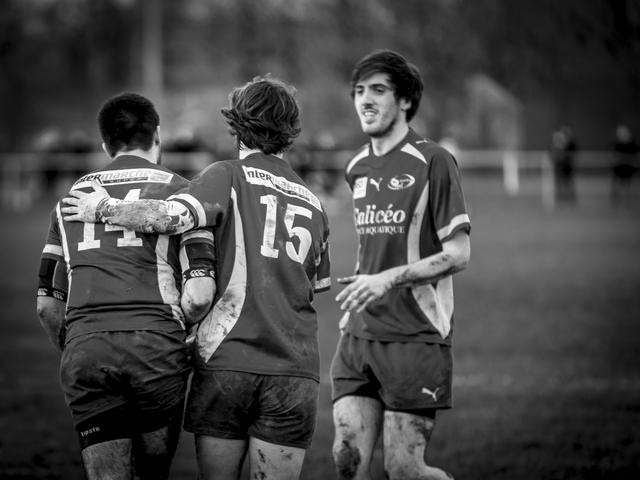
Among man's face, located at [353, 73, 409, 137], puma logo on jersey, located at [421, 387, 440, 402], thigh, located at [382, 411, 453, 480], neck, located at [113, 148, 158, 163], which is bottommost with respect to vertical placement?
thigh, located at [382, 411, 453, 480]

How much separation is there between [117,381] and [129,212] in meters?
0.73

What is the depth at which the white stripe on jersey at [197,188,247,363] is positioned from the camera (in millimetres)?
4035

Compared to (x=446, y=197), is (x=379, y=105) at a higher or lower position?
higher

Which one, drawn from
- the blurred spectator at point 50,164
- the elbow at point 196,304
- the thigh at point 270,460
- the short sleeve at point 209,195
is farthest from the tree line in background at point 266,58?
the thigh at point 270,460

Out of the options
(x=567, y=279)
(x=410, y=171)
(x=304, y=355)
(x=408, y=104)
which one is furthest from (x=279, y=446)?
(x=567, y=279)

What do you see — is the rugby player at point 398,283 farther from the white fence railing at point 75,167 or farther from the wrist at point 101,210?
the white fence railing at point 75,167

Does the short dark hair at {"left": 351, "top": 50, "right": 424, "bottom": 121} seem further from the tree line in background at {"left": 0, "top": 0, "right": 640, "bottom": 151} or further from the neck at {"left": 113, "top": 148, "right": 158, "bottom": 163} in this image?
the tree line in background at {"left": 0, "top": 0, "right": 640, "bottom": 151}

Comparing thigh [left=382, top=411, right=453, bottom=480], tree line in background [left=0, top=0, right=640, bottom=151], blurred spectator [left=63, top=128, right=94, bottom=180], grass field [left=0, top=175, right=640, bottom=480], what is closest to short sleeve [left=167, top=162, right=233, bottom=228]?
thigh [left=382, top=411, right=453, bottom=480]

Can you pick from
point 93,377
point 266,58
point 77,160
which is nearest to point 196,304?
point 93,377

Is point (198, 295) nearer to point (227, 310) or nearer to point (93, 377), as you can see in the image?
point (227, 310)

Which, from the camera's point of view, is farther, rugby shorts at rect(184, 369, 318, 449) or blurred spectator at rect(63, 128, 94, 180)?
blurred spectator at rect(63, 128, 94, 180)

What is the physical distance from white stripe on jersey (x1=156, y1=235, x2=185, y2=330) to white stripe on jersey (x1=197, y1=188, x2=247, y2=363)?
0.13 meters

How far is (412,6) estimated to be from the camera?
35344 millimetres

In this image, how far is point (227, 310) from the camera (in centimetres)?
406
